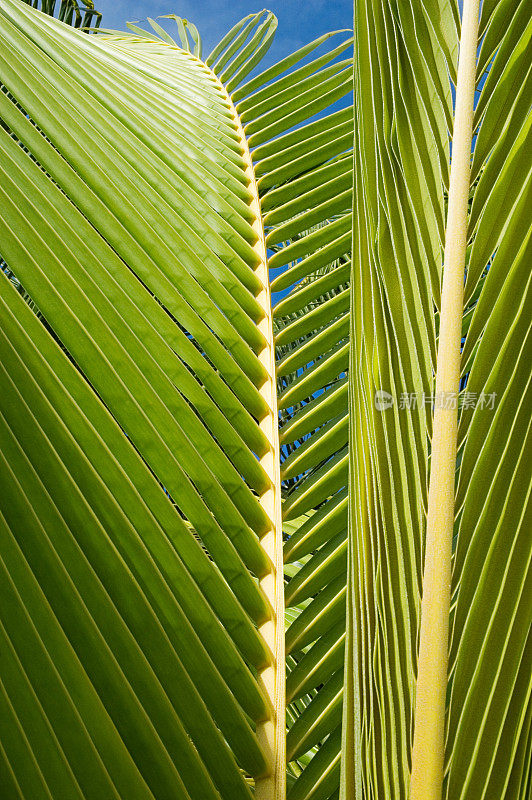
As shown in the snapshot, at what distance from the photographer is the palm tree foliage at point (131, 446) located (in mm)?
203

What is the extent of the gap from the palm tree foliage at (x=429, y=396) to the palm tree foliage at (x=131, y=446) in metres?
0.06

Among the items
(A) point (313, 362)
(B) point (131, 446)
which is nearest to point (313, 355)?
(A) point (313, 362)

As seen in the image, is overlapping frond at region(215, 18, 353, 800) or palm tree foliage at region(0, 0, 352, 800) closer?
palm tree foliage at region(0, 0, 352, 800)

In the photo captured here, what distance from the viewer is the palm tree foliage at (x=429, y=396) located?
194 mm

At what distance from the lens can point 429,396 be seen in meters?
0.24

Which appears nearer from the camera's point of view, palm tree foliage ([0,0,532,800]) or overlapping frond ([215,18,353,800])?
palm tree foliage ([0,0,532,800])

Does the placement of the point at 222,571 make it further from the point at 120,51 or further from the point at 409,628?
the point at 120,51

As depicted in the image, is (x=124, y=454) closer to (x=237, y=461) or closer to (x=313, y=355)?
(x=237, y=461)

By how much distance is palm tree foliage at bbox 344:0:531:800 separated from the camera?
19 cm

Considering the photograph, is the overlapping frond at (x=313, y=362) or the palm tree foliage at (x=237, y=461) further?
the overlapping frond at (x=313, y=362)

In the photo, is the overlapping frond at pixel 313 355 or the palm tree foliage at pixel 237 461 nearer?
the palm tree foliage at pixel 237 461

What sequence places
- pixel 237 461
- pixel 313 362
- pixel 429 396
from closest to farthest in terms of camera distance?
pixel 429 396 < pixel 237 461 < pixel 313 362

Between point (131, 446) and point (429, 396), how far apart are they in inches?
4.9

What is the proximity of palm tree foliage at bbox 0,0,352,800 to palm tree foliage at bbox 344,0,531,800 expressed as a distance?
0.21ft
